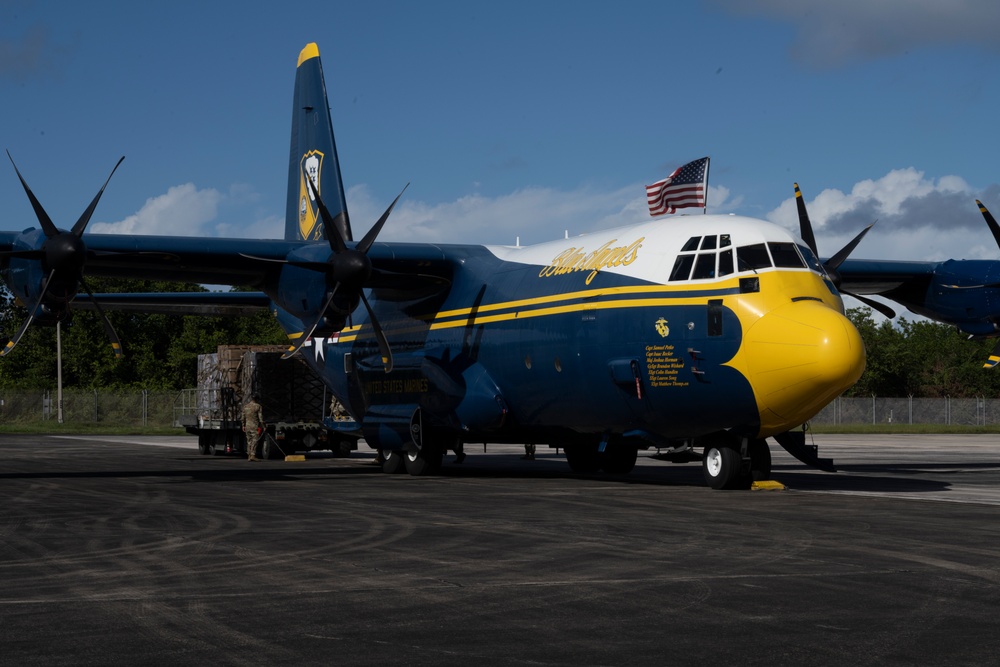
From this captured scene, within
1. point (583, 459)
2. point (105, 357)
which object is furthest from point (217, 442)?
point (105, 357)

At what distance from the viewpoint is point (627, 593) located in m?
8.45

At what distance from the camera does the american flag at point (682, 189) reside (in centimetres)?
2430

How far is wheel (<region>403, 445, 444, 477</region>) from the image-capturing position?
79.4 ft

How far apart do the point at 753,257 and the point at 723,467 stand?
333cm

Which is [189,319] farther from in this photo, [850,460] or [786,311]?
[786,311]

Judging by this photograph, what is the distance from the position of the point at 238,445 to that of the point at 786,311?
2237 cm

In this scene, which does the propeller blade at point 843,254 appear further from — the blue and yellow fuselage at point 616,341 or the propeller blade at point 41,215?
the propeller blade at point 41,215

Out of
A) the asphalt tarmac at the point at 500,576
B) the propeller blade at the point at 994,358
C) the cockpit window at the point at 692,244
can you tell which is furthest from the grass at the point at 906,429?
the cockpit window at the point at 692,244

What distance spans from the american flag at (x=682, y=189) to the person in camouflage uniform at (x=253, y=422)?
13299mm

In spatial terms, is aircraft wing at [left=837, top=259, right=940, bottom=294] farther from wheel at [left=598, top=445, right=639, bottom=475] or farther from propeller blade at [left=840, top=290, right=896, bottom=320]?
wheel at [left=598, top=445, right=639, bottom=475]

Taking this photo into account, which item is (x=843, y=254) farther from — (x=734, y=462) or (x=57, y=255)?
(x=57, y=255)

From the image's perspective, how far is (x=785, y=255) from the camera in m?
17.4

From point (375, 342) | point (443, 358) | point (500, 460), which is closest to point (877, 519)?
point (443, 358)

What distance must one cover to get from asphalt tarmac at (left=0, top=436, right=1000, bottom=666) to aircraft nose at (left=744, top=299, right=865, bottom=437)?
138 cm
